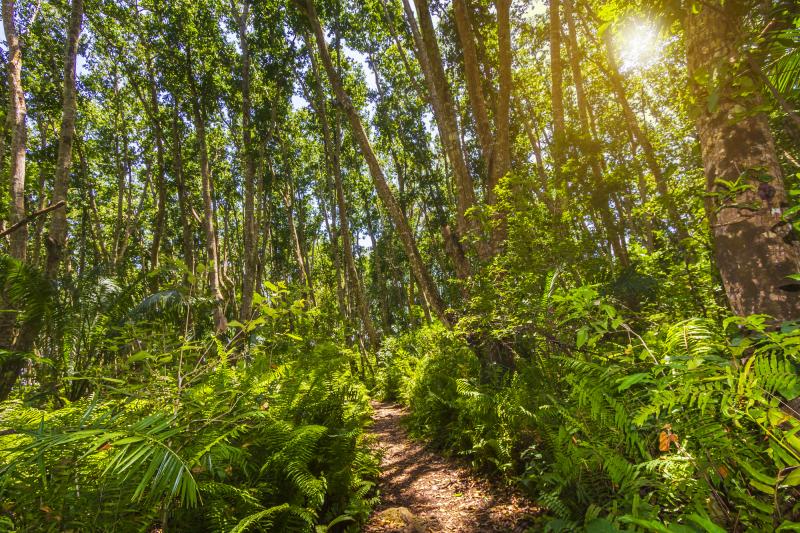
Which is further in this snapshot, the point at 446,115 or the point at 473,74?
the point at 446,115

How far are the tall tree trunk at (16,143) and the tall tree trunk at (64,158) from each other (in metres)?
0.43

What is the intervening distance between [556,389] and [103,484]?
374cm

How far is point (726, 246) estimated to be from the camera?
2.02 m

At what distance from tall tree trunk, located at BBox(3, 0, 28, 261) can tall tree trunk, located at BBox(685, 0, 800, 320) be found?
301 inches

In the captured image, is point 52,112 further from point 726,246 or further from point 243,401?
point 726,246

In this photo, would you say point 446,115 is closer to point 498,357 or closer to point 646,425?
point 498,357

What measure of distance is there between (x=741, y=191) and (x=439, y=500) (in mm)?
3669

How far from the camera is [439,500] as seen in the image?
3607 millimetres

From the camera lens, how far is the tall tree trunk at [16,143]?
4.95 meters

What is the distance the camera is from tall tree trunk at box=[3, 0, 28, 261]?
4.95 meters

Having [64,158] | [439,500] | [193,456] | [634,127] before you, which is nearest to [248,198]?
[64,158]

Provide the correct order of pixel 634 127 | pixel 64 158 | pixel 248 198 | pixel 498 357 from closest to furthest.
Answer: pixel 64 158 < pixel 498 357 < pixel 634 127 < pixel 248 198

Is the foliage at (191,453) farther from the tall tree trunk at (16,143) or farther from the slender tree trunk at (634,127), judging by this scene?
the slender tree trunk at (634,127)

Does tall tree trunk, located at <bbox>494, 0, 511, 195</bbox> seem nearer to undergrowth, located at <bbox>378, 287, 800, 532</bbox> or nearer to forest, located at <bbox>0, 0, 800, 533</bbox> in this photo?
forest, located at <bbox>0, 0, 800, 533</bbox>
